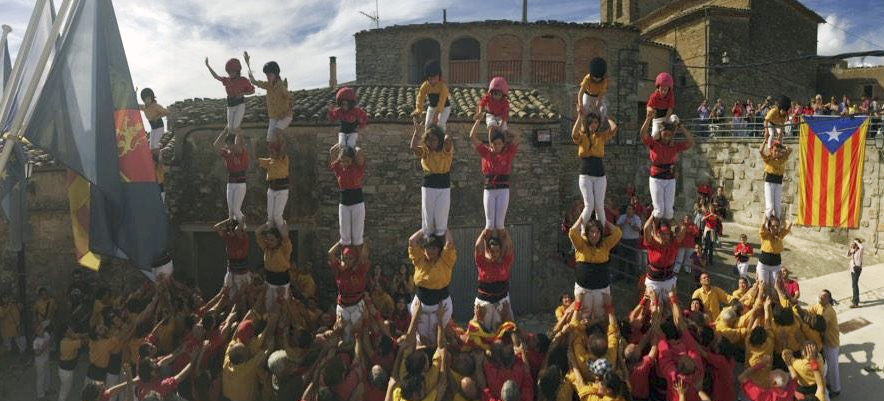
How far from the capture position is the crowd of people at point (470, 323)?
6.28m

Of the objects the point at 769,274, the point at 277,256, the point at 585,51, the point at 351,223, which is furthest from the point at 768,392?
the point at 585,51

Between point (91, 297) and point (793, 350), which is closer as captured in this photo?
point (793, 350)

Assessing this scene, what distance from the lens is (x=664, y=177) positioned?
24.0ft

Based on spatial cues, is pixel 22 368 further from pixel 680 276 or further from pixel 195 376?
pixel 680 276

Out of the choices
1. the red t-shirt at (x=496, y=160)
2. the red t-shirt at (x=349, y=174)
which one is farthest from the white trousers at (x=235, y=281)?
the red t-shirt at (x=496, y=160)

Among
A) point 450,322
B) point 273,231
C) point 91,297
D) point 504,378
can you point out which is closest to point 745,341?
point 504,378

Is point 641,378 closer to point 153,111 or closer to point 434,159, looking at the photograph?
point 434,159

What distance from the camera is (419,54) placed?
74.8ft

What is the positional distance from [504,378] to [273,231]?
416 cm

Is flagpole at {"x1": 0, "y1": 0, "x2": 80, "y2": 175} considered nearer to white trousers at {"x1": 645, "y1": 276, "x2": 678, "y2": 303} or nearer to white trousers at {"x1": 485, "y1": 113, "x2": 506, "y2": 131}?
white trousers at {"x1": 485, "y1": 113, "x2": 506, "y2": 131}

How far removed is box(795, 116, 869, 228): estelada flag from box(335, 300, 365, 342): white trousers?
900 centimetres

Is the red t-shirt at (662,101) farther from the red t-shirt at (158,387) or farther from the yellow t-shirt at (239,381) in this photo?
the red t-shirt at (158,387)

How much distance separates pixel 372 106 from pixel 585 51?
12740 millimetres

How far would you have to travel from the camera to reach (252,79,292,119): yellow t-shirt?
7941 mm
